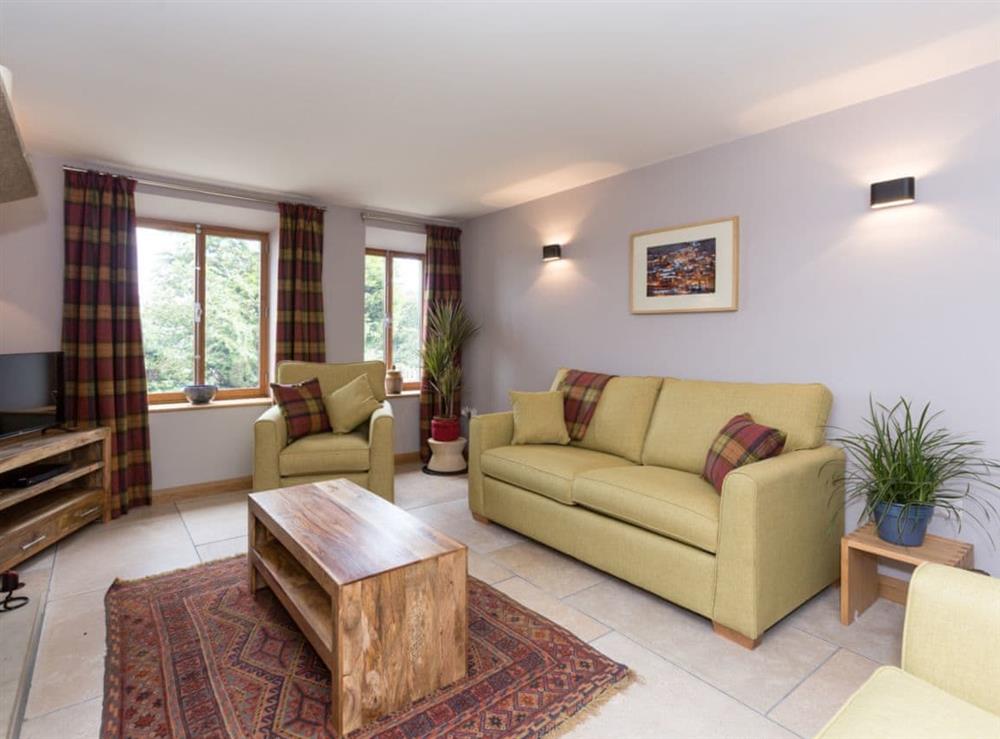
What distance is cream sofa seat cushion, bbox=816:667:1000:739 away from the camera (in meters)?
1.02

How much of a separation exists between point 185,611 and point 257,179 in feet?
9.60

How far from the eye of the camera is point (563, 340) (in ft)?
14.1

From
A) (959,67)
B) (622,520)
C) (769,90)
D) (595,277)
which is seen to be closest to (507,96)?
(769,90)

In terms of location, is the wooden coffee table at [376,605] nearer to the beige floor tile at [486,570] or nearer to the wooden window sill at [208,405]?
the beige floor tile at [486,570]

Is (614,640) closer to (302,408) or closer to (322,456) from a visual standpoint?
(322,456)

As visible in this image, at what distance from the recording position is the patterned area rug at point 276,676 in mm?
1675

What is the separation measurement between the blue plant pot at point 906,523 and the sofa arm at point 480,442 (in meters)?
2.05

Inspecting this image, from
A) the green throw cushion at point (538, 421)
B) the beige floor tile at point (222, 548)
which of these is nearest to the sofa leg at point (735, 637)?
the green throw cushion at point (538, 421)

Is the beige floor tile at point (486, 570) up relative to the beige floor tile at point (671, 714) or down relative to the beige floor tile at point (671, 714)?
up

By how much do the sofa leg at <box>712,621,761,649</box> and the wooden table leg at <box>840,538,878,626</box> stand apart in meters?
0.45

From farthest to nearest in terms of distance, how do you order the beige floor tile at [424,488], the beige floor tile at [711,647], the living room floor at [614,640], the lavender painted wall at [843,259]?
the beige floor tile at [424,488]
the lavender painted wall at [843,259]
the beige floor tile at [711,647]
the living room floor at [614,640]

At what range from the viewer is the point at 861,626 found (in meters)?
2.31

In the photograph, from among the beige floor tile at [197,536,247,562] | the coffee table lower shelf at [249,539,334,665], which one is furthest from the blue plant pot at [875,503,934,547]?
the beige floor tile at [197,536,247,562]

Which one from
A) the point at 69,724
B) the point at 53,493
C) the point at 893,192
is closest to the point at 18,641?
the point at 69,724
